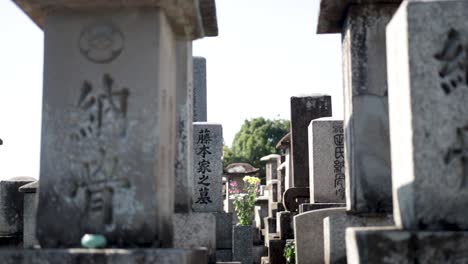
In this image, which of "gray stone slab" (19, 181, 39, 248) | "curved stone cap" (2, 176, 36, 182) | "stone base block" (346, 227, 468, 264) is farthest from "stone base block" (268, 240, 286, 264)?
"stone base block" (346, 227, 468, 264)

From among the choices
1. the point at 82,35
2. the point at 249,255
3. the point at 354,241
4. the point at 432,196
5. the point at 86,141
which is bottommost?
the point at 249,255

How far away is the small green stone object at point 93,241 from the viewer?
3.53 m

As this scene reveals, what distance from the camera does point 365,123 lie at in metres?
4.96

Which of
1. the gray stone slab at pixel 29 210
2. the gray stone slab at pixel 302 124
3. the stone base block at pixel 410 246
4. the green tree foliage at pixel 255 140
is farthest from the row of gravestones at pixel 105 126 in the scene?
the green tree foliage at pixel 255 140

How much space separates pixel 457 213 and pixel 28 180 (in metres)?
8.55

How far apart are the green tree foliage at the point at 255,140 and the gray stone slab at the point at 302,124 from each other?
36113 millimetres

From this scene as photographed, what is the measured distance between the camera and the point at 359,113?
5.00 meters

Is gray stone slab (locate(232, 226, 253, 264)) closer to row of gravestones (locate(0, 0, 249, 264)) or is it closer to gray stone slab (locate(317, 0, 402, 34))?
gray stone slab (locate(317, 0, 402, 34))

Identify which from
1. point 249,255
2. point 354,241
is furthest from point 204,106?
point 354,241

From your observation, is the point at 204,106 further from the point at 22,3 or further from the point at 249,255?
the point at 22,3

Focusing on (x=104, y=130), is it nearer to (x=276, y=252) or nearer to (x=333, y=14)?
(x=333, y=14)

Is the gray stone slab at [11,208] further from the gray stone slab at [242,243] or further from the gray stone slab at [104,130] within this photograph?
the gray stone slab at [104,130]

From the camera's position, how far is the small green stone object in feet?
11.6

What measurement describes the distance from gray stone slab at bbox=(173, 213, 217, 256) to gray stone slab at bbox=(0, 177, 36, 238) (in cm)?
525
